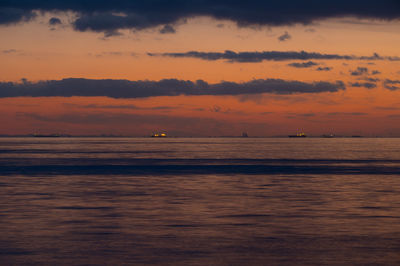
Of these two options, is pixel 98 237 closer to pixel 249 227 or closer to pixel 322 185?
pixel 249 227

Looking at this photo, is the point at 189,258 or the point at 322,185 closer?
the point at 189,258

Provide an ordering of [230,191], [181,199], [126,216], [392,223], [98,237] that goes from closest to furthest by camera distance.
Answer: [98,237], [392,223], [126,216], [181,199], [230,191]

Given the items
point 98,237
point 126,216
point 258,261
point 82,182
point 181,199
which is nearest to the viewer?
point 258,261

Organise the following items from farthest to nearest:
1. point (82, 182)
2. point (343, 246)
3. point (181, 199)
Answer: point (82, 182) < point (181, 199) < point (343, 246)

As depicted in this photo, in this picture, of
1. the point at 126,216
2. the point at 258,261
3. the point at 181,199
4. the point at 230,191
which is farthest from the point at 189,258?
the point at 230,191

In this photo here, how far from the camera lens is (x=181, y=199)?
3350 cm

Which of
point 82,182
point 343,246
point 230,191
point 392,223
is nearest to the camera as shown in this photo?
point 343,246

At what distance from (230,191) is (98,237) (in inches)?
749

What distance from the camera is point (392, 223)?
78.8ft

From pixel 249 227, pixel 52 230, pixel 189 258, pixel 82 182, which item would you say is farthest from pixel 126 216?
pixel 82 182

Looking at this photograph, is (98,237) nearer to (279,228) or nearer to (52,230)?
(52,230)

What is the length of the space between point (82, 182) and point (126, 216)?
71.6 feet

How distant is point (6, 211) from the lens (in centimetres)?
2764

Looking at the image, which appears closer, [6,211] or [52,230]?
[52,230]
